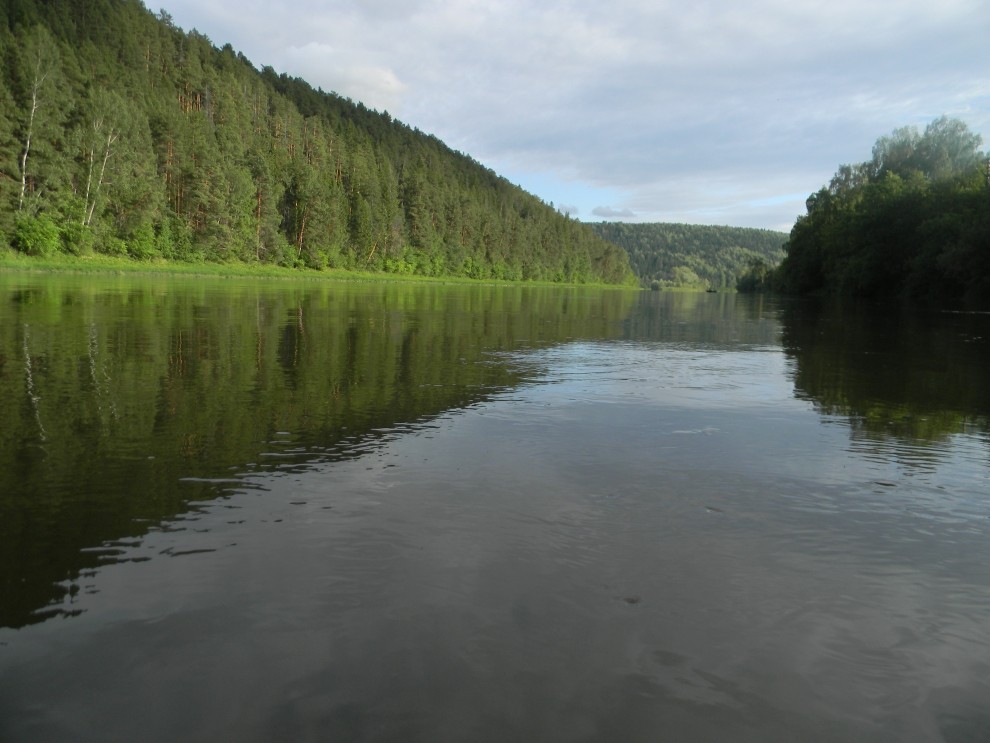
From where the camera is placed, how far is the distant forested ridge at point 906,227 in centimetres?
5591

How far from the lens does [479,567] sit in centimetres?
435

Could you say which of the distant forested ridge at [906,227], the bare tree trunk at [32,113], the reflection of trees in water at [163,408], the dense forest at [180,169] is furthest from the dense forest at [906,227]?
the bare tree trunk at [32,113]

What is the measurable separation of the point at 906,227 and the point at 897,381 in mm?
66181

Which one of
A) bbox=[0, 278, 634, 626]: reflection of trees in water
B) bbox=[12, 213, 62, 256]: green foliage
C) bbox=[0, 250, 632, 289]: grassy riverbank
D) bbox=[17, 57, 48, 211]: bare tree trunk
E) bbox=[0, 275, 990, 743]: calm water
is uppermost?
bbox=[17, 57, 48, 211]: bare tree trunk

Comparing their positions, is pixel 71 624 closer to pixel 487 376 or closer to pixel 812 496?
pixel 812 496

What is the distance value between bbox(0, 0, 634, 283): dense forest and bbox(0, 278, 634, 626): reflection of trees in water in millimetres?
48403

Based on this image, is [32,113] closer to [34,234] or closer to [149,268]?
[34,234]

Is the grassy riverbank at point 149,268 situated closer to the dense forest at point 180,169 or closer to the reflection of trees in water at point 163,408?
the dense forest at point 180,169

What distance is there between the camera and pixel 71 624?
11.6 feet

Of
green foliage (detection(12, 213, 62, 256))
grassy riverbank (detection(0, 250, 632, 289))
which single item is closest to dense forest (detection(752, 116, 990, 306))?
grassy riverbank (detection(0, 250, 632, 289))

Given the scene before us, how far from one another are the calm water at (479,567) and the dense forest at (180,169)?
188 ft

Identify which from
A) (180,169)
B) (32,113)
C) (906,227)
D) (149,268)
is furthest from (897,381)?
(180,169)

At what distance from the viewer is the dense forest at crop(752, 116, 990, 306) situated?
183 feet

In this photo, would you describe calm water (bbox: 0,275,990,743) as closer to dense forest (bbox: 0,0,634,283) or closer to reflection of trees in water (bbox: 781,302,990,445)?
reflection of trees in water (bbox: 781,302,990,445)
